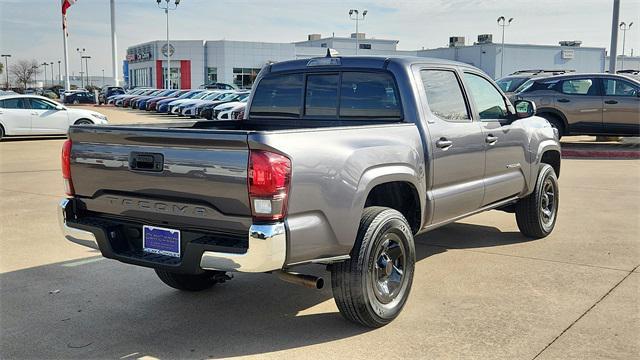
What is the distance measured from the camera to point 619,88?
15188 mm

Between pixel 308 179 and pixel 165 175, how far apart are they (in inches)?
35.2

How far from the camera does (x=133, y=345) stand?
405cm

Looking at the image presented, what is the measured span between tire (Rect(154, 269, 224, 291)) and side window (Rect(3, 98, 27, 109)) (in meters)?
16.0

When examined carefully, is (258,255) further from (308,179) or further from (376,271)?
(376,271)

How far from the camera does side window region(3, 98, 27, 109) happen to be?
18562 mm

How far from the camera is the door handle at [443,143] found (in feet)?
16.1

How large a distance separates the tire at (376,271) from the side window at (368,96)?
1.00 metres

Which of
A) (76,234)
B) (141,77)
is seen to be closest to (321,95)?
(76,234)

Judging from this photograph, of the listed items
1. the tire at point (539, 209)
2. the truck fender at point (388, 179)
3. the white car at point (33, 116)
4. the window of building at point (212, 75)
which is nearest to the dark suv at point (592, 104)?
the tire at point (539, 209)

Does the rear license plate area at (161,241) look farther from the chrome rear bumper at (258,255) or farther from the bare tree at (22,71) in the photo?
the bare tree at (22,71)

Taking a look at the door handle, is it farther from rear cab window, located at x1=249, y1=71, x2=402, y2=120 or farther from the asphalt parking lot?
the asphalt parking lot

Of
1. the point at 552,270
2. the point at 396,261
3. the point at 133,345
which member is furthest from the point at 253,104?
the point at 552,270

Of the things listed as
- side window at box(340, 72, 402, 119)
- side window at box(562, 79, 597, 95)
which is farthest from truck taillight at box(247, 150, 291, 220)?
side window at box(562, 79, 597, 95)

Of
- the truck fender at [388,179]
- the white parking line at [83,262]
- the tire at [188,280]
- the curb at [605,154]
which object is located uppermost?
the truck fender at [388,179]
